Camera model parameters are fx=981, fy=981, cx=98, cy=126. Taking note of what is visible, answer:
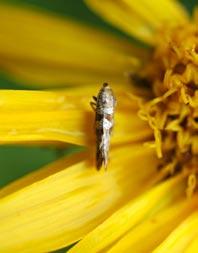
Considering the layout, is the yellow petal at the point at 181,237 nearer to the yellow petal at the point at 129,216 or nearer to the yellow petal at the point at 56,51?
the yellow petal at the point at 129,216

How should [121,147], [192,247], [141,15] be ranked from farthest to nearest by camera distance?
1. [141,15]
2. [121,147]
3. [192,247]

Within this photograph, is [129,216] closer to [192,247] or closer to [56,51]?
[192,247]

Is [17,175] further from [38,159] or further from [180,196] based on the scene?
[180,196]

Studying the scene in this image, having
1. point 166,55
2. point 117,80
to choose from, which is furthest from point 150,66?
point 117,80

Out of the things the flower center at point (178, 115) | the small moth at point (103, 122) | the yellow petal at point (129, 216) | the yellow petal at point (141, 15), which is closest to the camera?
the yellow petal at point (129, 216)

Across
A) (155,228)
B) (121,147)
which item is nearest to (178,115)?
(121,147)

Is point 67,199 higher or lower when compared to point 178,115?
lower

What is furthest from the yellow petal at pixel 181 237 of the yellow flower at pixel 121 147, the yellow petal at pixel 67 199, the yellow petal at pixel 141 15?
A: the yellow petal at pixel 141 15
